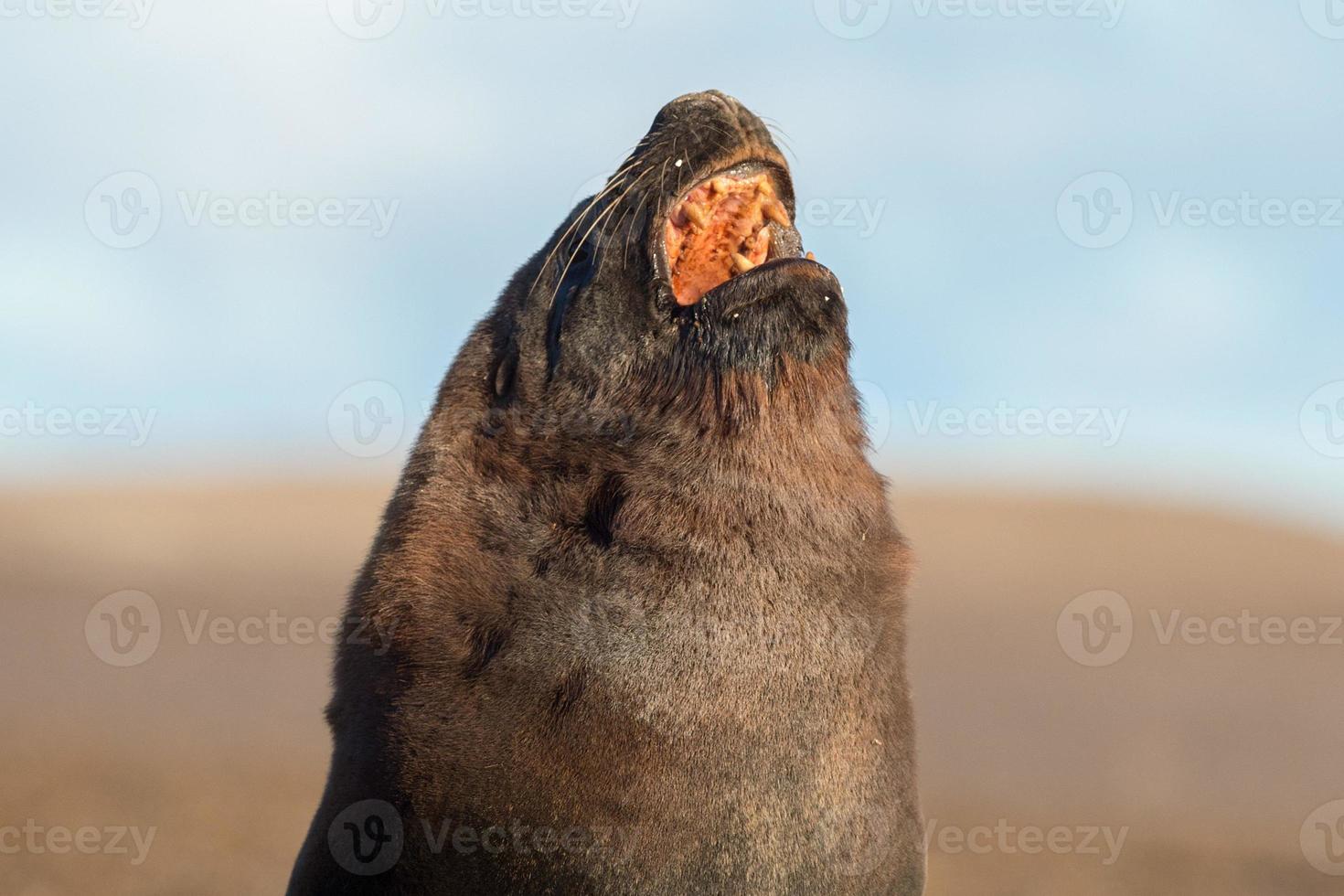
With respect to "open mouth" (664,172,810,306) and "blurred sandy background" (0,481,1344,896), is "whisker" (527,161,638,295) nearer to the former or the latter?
"open mouth" (664,172,810,306)


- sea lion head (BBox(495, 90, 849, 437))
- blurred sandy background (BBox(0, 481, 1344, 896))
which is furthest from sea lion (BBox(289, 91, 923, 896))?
blurred sandy background (BBox(0, 481, 1344, 896))

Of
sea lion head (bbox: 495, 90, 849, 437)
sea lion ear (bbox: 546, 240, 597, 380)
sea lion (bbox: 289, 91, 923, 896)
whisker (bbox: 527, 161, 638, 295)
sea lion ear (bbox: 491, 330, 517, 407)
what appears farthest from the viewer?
whisker (bbox: 527, 161, 638, 295)

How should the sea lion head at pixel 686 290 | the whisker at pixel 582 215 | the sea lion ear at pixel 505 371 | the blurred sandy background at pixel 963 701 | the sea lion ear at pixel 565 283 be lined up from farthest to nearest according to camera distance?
the blurred sandy background at pixel 963 701 → the whisker at pixel 582 215 → the sea lion ear at pixel 565 283 → the sea lion ear at pixel 505 371 → the sea lion head at pixel 686 290

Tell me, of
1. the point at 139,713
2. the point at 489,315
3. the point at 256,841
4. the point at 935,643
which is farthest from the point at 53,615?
the point at 489,315

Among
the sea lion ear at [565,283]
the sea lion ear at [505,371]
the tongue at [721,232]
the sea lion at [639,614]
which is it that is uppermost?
the tongue at [721,232]

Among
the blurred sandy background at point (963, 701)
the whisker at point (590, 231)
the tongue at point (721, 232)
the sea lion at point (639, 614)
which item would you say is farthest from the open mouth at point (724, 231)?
the blurred sandy background at point (963, 701)

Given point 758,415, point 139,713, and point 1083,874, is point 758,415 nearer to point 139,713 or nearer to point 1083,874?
point 1083,874

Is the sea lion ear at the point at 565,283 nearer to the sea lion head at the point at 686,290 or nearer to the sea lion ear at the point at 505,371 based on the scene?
the sea lion head at the point at 686,290
